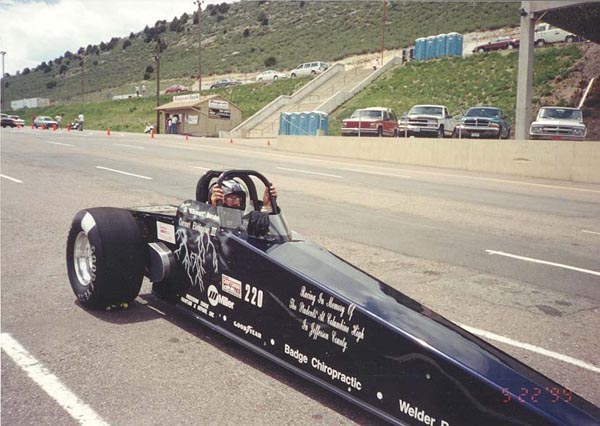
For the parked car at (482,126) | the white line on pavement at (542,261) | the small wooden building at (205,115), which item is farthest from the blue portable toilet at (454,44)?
the white line on pavement at (542,261)

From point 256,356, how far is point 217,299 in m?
0.50

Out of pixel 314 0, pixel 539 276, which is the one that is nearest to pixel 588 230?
pixel 539 276

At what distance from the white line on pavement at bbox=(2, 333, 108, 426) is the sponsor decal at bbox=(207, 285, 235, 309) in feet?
3.77

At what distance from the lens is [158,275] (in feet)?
16.0

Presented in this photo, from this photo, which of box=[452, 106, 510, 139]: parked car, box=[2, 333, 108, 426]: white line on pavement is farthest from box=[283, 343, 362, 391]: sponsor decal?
box=[452, 106, 510, 139]: parked car

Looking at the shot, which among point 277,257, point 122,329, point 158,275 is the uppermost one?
point 277,257

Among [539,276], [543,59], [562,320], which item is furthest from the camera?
[543,59]

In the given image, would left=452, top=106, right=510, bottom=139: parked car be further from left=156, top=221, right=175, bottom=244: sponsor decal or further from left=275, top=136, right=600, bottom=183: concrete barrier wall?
left=156, top=221, right=175, bottom=244: sponsor decal

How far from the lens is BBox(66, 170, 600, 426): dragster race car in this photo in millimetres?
2867

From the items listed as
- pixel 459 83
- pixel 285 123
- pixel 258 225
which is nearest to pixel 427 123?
pixel 285 123

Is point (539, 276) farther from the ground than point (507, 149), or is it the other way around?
point (507, 149)

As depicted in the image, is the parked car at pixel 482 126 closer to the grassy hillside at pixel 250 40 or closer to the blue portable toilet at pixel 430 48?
the blue portable toilet at pixel 430 48

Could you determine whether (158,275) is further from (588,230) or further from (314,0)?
(314,0)

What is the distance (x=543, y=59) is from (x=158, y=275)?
139 ft
